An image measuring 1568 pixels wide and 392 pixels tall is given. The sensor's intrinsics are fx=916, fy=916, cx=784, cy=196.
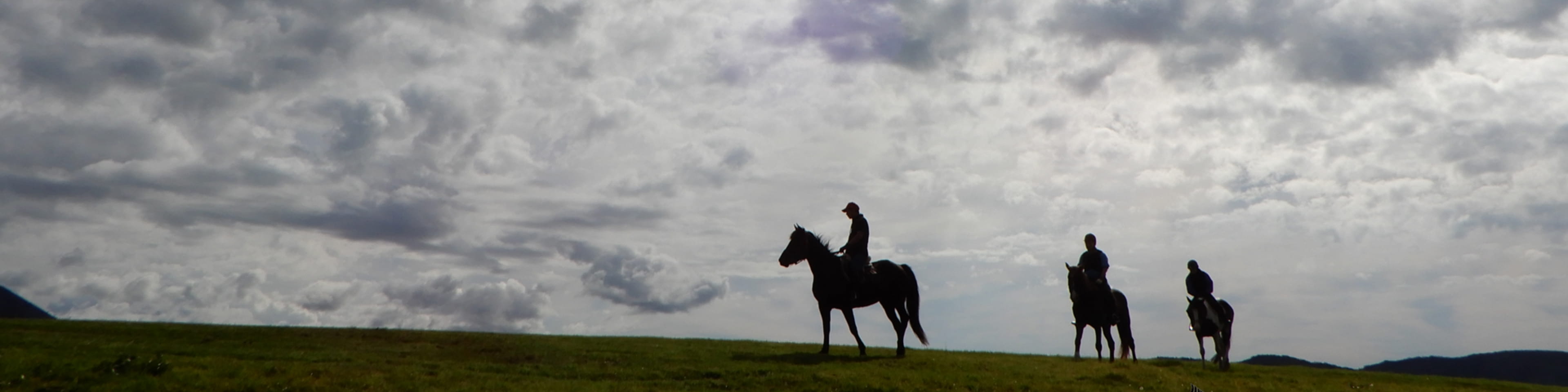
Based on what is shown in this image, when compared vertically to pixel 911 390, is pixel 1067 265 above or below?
above

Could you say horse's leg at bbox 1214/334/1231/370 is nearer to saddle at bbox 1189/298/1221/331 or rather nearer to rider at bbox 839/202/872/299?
saddle at bbox 1189/298/1221/331

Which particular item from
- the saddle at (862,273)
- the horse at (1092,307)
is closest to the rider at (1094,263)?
the horse at (1092,307)

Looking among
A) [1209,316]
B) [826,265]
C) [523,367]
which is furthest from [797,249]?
[1209,316]

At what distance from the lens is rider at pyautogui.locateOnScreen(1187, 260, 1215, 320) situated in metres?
24.8

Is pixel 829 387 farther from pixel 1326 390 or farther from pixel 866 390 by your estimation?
pixel 1326 390

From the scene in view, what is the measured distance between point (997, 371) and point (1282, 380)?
673 cm

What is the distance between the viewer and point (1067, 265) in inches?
976

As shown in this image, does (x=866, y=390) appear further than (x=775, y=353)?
No

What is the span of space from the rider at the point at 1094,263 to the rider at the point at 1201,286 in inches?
85.9

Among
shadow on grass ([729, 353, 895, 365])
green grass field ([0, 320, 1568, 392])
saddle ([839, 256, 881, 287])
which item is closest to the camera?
green grass field ([0, 320, 1568, 392])

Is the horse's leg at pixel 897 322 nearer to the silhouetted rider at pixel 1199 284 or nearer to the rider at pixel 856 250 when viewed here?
the rider at pixel 856 250

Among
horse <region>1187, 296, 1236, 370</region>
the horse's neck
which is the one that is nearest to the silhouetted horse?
the horse's neck

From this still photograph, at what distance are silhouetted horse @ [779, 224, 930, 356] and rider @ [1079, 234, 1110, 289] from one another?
17.5 ft

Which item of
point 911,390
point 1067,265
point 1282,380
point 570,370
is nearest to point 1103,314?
point 1067,265
